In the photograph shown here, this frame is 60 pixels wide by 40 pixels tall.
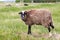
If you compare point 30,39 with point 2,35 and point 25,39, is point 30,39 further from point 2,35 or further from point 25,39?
point 2,35

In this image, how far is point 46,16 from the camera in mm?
13664

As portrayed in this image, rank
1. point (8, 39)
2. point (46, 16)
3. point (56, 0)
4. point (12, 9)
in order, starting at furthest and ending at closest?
1. point (56, 0)
2. point (12, 9)
3. point (46, 16)
4. point (8, 39)

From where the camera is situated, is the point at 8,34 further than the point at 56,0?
No

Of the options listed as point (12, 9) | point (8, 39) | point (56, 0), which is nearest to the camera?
point (8, 39)

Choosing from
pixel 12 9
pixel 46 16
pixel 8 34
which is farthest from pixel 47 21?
pixel 12 9

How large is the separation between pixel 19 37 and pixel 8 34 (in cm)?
56

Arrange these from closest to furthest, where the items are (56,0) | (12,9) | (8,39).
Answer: (8,39) < (12,9) < (56,0)

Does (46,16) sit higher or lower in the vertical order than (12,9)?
higher

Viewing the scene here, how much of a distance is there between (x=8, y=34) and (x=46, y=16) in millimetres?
5111

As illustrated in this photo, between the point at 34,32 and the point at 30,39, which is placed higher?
the point at 30,39

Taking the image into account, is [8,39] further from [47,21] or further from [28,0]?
[28,0]

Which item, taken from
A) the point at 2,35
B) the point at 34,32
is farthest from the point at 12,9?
the point at 2,35

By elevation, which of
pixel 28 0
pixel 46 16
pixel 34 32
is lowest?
pixel 28 0

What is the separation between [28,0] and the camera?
148 feet
